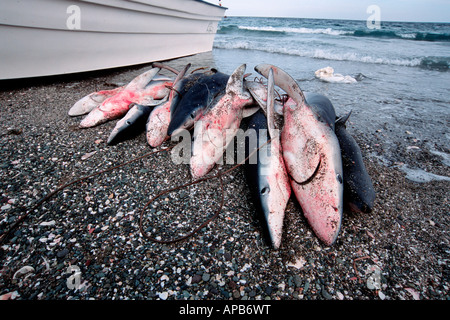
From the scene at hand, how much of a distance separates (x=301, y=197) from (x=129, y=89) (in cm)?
343

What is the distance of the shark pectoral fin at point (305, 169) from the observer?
2.46m

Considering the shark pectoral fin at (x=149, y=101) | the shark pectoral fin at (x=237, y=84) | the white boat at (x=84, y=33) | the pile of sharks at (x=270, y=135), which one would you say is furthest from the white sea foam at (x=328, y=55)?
the shark pectoral fin at (x=149, y=101)

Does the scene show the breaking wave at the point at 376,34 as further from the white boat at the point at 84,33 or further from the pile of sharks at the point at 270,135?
the pile of sharks at the point at 270,135

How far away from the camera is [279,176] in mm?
2521

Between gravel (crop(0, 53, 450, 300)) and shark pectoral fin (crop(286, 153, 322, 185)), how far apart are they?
0.31 meters

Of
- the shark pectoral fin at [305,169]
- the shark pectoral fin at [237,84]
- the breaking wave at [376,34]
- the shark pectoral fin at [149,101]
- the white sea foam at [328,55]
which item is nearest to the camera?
the shark pectoral fin at [305,169]

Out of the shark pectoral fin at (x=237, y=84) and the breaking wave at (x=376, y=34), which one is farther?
the breaking wave at (x=376, y=34)

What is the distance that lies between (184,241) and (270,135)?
61.2 inches

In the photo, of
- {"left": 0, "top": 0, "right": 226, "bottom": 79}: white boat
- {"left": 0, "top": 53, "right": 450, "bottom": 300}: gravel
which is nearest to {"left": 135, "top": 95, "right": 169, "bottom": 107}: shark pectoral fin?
{"left": 0, "top": 53, "right": 450, "bottom": 300}: gravel

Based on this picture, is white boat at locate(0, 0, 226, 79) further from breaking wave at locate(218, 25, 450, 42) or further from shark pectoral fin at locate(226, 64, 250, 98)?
breaking wave at locate(218, 25, 450, 42)

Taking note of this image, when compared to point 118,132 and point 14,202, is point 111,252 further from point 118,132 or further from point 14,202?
point 118,132

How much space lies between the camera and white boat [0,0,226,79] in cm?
476

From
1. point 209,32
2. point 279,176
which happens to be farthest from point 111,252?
point 209,32

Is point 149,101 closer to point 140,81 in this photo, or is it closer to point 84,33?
point 140,81
